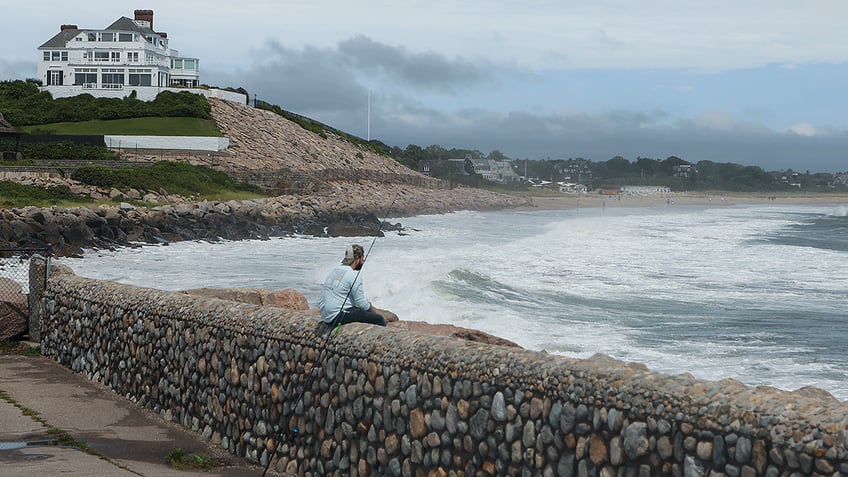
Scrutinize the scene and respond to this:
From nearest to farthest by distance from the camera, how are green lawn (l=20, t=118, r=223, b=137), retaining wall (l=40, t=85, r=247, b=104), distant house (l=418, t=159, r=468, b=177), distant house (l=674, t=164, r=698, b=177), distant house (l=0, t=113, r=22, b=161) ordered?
distant house (l=0, t=113, r=22, b=161)
green lawn (l=20, t=118, r=223, b=137)
retaining wall (l=40, t=85, r=247, b=104)
distant house (l=418, t=159, r=468, b=177)
distant house (l=674, t=164, r=698, b=177)

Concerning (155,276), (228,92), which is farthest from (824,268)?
(228,92)

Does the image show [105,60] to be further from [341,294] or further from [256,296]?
[341,294]

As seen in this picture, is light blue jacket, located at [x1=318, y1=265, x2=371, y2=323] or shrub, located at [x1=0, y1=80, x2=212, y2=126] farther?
shrub, located at [x1=0, y1=80, x2=212, y2=126]

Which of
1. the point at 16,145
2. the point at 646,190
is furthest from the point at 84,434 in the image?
the point at 646,190

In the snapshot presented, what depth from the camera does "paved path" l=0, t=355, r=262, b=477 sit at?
28.1 ft

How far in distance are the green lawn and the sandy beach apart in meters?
33.8

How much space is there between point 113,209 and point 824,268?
2527cm

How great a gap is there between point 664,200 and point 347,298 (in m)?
126

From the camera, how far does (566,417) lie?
629 centimetres

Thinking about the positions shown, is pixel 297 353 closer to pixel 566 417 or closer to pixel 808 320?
pixel 566 417

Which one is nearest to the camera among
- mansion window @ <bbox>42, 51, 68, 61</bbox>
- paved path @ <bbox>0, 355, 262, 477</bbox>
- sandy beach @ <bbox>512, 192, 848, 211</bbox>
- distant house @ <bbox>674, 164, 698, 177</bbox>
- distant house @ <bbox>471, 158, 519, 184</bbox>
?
paved path @ <bbox>0, 355, 262, 477</bbox>

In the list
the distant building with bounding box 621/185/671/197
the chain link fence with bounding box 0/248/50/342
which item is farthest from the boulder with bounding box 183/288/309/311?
the distant building with bounding box 621/185/671/197

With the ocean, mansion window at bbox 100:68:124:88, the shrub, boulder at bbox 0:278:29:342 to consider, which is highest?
mansion window at bbox 100:68:124:88

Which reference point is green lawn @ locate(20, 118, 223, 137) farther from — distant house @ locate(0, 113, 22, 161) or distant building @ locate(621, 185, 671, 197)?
distant building @ locate(621, 185, 671, 197)
